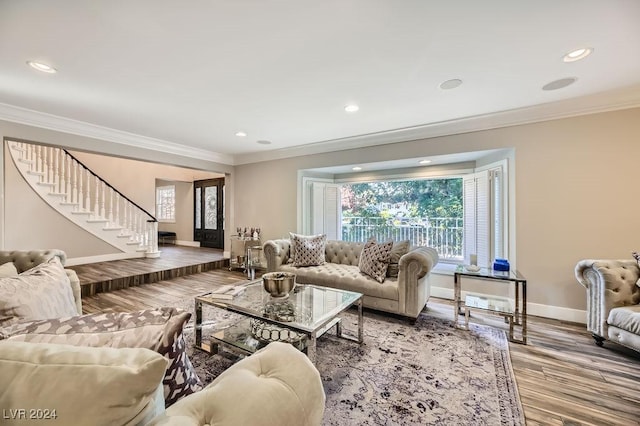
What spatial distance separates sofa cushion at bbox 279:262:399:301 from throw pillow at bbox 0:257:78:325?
2.42 m

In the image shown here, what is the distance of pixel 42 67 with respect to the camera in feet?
7.16

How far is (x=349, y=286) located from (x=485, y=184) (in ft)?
7.98

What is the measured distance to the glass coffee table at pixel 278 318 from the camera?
1.93m

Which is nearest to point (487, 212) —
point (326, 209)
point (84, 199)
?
point (326, 209)

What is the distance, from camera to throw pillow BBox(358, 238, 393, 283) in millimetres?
3146

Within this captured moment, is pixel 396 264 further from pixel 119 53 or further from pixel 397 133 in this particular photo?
pixel 119 53

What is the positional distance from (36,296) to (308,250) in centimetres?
287

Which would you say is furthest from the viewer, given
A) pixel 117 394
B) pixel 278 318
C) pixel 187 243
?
pixel 187 243

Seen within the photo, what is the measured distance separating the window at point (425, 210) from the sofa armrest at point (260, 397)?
11.7 ft

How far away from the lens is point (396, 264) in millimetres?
3246

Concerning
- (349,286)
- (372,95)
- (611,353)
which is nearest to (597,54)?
(372,95)

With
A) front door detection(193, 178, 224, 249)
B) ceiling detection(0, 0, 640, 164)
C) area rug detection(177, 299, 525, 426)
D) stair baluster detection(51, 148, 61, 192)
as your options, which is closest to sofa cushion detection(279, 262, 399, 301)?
area rug detection(177, 299, 525, 426)

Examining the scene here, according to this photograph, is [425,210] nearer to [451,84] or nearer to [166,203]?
[451,84]

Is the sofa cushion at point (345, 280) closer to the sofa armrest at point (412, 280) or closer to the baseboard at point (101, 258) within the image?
the sofa armrest at point (412, 280)
